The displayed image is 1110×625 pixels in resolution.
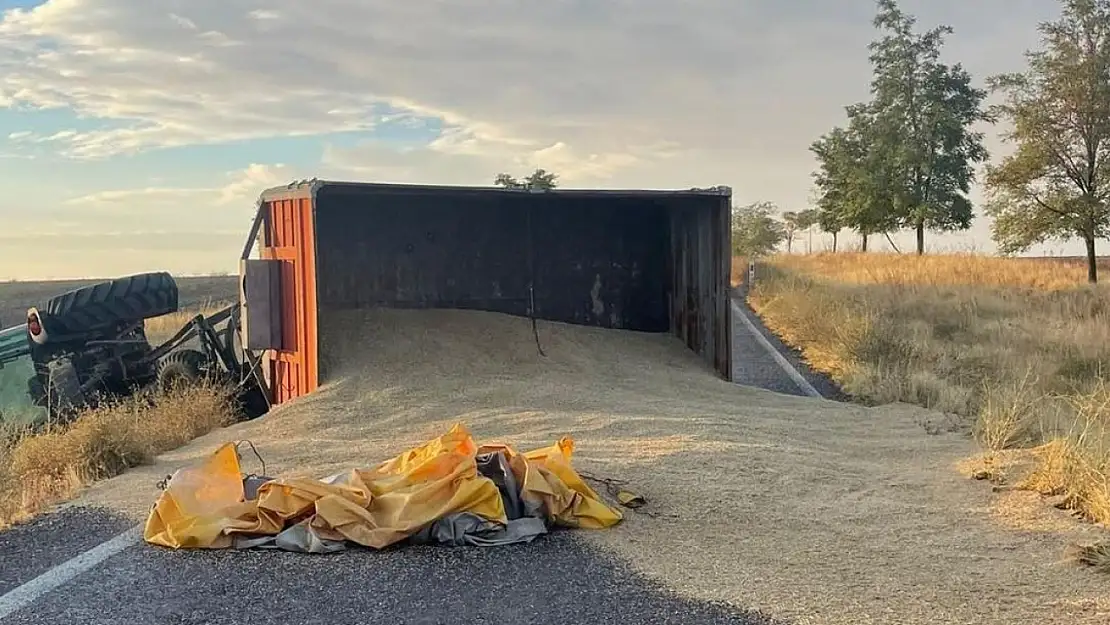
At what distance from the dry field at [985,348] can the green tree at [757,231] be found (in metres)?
25.1

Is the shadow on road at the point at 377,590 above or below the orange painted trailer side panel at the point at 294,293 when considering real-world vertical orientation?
below

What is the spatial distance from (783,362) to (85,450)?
10.4 metres

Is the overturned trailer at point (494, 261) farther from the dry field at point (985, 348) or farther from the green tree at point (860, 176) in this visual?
the green tree at point (860, 176)

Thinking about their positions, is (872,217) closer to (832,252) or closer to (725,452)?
(832,252)

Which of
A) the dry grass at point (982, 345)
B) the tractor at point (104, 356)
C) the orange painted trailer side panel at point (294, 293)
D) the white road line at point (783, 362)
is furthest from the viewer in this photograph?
the white road line at point (783, 362)

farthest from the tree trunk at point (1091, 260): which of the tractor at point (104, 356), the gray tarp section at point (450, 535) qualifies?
the gray tarp section at point (450, 535)

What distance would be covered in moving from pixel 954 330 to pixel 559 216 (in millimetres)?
8746

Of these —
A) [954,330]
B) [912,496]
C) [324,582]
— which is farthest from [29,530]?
[954,330]

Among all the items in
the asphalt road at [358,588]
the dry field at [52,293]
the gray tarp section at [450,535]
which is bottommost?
the asphalt road at [358,588]

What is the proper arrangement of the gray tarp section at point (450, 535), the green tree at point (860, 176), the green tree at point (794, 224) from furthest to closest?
the green tree at point (794, 224), the green tree at point (860, 176), the gray tarp section at point (450, 535)

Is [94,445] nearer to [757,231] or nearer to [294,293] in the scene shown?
[294,293]

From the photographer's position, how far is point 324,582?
527 centimetres

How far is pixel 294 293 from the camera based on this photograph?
11297 millimetres

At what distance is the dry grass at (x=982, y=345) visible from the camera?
26.3 feet
